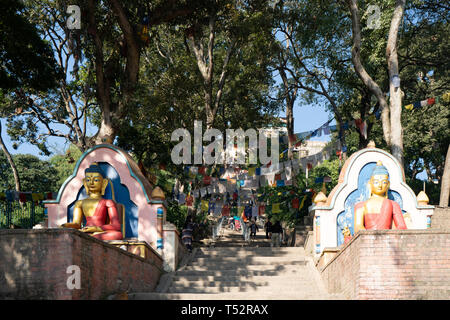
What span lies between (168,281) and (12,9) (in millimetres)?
8301

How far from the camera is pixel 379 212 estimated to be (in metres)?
13.5

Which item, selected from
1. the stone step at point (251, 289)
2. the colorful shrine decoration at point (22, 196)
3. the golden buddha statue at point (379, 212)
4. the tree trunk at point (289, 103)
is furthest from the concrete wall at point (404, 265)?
the tree trunk at point (289, 103)

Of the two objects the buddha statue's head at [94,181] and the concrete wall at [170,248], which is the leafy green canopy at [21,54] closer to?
the buddha statue's head at [94,181]

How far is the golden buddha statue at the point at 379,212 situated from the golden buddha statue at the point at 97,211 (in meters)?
6.20

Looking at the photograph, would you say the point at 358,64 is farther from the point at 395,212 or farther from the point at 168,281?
the point at 168,281

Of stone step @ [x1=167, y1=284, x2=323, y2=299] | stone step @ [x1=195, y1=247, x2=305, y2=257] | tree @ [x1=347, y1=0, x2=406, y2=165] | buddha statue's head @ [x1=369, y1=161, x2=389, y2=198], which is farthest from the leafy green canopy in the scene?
tree @ [x1=347, y1=0, x2=406, y2=165]

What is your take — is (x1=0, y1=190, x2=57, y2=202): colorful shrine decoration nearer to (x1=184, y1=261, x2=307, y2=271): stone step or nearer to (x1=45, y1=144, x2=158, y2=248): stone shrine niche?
(x1=45, y1=144, x2=158, y2=248): stone shrine niche

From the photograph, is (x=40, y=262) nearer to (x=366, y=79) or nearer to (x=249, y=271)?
(x=249, y=271)

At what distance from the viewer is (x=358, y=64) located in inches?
742

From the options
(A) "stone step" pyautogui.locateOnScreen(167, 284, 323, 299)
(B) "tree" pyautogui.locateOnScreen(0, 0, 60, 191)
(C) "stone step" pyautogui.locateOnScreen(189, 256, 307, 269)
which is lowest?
(A) "stone step" pyautogui.locateOnScreen(167, 284, 323, 299)

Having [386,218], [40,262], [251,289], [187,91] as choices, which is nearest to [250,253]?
[251,289]

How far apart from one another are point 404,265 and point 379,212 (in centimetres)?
486

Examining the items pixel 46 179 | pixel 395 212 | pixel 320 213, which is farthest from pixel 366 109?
pixel 46 179

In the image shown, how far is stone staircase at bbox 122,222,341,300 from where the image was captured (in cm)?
1345
